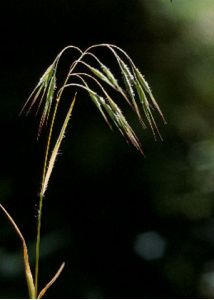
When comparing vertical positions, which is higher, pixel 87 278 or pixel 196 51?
pixel 196 51

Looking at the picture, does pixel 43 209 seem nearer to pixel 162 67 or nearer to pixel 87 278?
pixel 87 278

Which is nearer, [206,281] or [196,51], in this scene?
[206,281]

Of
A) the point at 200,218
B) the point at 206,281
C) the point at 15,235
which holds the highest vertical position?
the point at 15,235

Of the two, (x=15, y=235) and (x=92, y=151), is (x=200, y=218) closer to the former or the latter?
(x=92, y=151)

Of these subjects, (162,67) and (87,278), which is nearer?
(87,278)

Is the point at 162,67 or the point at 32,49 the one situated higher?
the point at 32,49

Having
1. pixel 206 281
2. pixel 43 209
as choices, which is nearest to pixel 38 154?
pixel 43 209

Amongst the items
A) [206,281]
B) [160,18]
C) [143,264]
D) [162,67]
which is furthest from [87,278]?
[160,18]
